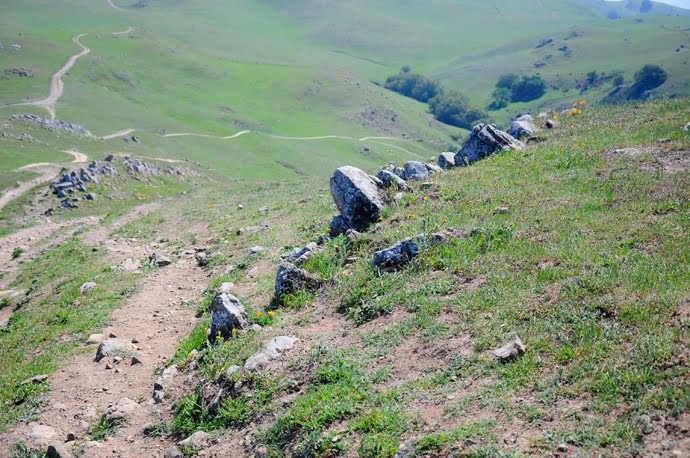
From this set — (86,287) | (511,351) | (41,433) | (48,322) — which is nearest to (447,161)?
(511,351)

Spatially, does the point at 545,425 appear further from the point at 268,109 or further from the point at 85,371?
the point at 268,109

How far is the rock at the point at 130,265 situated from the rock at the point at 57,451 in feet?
33.4

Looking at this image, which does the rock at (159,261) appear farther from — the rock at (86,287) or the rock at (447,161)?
the rock at (447,161)

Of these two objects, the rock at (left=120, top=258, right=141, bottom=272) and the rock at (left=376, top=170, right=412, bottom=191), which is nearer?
the rock at (left=376, top=170, right=412, bottom=191)

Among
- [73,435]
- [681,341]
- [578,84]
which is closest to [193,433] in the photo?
[73,435]

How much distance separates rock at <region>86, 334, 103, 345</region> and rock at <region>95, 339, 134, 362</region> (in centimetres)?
50

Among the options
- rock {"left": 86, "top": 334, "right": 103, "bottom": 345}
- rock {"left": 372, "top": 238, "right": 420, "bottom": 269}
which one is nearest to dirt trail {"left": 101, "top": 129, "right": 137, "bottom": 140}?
rock {"left": 86, "top": 334, "right": 103, "bottom": 345}

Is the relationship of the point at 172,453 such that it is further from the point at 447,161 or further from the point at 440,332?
the point at 447,161

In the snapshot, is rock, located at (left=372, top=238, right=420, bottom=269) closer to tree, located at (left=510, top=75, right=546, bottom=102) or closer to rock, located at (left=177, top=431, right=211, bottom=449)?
rock, located at (left=177, top=431, right=211, bottom=449)

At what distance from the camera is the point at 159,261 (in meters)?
19.4

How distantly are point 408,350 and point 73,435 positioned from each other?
6.97 m

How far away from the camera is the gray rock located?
18266 millimetres

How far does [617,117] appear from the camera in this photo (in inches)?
791

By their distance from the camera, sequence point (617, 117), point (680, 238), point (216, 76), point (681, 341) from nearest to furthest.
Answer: point (681, 341) → point (680, 238) → point (617, 117) → point (216, 76)
